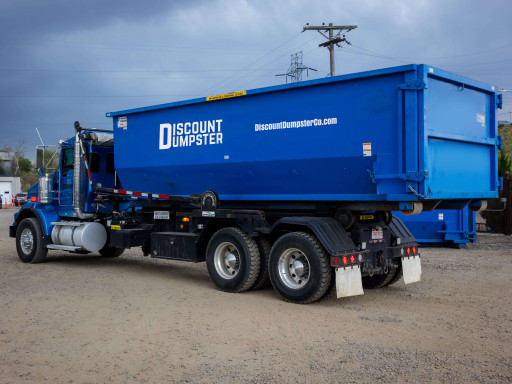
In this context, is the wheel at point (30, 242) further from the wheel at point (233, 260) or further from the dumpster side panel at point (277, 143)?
the wheel at point (233, 260)

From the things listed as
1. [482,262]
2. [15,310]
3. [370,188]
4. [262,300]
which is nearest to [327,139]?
[370,188]

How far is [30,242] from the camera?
1184 centimetres

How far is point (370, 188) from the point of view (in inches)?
286

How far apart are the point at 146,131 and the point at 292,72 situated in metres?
30.7

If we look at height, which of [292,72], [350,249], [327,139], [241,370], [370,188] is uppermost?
[292,72]

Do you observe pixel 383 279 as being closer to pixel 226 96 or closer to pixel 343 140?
pixel 343 140

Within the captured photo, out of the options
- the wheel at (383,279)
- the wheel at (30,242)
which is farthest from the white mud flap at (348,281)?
the wheel at (30,242)

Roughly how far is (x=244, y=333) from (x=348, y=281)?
1932 mm

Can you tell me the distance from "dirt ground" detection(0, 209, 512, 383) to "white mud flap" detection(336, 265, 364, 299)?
247 mm

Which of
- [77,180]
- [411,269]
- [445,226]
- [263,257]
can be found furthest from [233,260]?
[445,226]

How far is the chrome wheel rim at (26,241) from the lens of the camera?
1182 cm

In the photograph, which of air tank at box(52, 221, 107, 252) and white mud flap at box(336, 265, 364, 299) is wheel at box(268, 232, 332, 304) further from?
air tank at box(52, 221, 107, 252)

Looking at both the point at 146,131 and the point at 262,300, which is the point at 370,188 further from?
the point at 146,131

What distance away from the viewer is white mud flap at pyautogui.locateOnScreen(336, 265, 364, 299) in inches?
281
